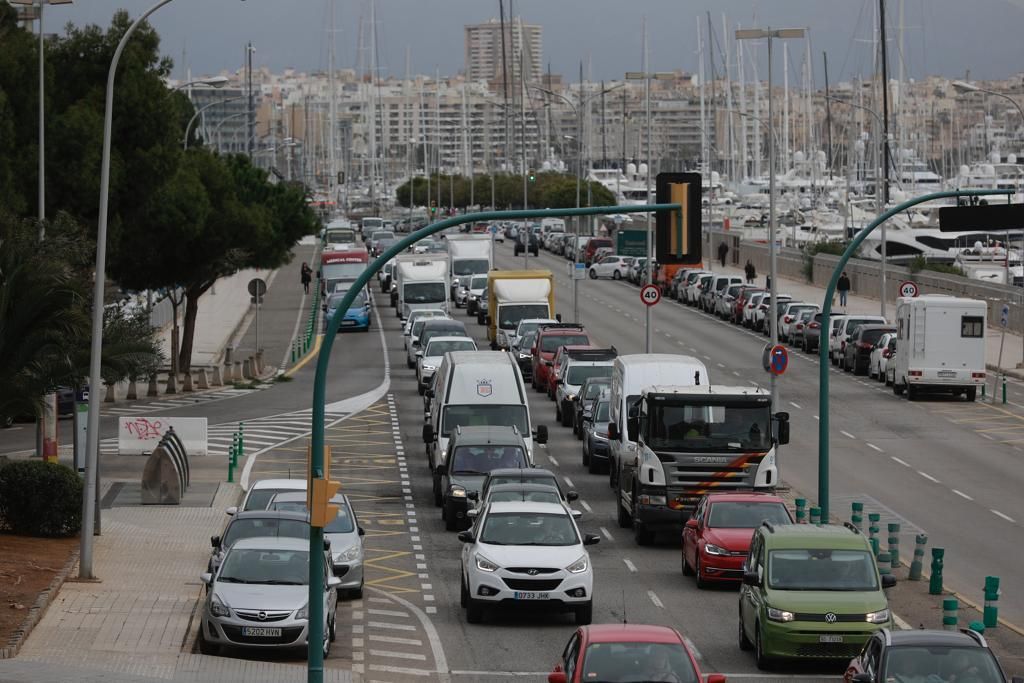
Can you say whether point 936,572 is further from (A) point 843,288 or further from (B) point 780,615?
(A) point 843,288

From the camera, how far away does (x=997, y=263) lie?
93.3m

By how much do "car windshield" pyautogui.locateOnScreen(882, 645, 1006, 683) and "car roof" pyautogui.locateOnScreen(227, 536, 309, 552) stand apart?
8.60m

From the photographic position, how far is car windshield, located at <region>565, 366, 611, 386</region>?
1858 inches

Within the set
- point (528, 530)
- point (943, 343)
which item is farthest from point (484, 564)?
point (943, 343)

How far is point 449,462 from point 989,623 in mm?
12243

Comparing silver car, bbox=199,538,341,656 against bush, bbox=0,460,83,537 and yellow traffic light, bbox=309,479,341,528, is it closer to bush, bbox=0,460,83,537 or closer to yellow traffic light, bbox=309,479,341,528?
yellow traffic light, bbox=309,479,341,528

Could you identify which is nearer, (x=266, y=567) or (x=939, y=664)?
(x=939, y=664)

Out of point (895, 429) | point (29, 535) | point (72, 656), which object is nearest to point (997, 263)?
point (895, 429)

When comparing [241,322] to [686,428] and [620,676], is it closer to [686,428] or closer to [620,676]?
[686,428]

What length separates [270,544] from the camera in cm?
2292

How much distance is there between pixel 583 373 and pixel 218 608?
1035 inches

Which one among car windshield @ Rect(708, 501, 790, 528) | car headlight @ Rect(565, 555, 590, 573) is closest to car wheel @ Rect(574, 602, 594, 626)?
car headlight @ Rect(565, 555, 590, 573)

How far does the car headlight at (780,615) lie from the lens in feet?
68.1

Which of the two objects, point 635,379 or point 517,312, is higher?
point 517,312
